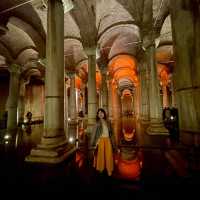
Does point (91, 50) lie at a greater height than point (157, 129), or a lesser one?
greater

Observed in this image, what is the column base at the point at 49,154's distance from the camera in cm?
385

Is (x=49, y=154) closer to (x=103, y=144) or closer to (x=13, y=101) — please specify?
(x=103, y=144)

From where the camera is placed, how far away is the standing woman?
3.28m

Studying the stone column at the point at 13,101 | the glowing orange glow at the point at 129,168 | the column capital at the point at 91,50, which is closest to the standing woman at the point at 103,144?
the glowing orange glow at the point at 129,168

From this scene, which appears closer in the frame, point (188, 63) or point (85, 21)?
point (188, 63)

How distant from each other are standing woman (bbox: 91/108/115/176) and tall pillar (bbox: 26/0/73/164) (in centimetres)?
116

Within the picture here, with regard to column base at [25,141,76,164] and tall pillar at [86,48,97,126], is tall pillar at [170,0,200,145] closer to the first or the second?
column base at [25,141,76,164]

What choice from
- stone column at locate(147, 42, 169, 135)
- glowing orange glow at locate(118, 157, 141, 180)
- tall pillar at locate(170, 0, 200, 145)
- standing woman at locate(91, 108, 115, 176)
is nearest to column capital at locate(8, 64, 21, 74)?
stone column at locate(147, 42, 169, 135)

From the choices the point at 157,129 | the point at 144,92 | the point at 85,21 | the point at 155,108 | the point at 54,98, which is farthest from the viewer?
the point at 144,92

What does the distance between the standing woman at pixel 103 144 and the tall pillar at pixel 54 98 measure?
1.16m

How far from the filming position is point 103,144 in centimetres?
338

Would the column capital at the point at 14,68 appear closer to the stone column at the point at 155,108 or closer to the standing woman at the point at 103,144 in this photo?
the stone column at the point at 155,108

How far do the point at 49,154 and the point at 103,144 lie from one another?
1595 millimetres

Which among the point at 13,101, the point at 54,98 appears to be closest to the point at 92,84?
the point at 54,98
